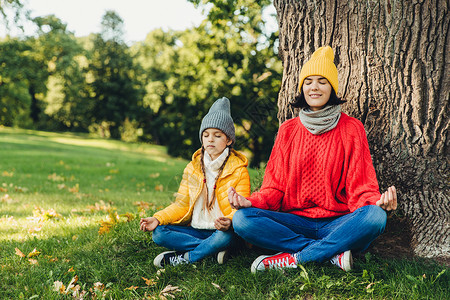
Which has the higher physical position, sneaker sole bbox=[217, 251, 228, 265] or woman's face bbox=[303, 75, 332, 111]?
woman's face bbox=[303, 75, 332, 111]

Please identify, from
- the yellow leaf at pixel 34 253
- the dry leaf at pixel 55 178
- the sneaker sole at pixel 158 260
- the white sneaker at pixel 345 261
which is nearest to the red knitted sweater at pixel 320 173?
the white sneaker at pixel 345 261

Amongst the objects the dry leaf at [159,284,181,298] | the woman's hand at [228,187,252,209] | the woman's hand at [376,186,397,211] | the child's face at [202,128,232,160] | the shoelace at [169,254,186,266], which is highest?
the child's face at [202,128,232,160]

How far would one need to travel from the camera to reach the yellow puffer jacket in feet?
10.8

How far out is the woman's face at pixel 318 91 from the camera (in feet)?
10.1

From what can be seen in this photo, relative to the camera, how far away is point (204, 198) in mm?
3408

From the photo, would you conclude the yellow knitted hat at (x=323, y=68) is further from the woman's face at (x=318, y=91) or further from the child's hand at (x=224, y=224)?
the child's hand at (x=224, y=224)

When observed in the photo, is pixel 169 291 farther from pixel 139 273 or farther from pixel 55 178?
pixel 55 178

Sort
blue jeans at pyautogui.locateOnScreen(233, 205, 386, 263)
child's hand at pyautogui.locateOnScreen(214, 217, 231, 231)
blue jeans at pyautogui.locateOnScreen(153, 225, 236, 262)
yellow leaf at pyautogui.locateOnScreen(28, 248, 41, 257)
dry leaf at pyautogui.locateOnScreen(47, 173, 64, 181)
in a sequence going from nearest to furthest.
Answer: blue jeans at pyautogui.locateOnScreen(233, 205, 386, 263)
child's hand at pyautogui.locateOnScreen(214, 217, 231, 231)
blue jeans at pyautogui.locateOnScreen(153, 225, 236, 262)
yellow leaf at pyautogui.locateOnScreen(28, 248, 41, 257)
dry leaf at pyautogui.locateOnScreen(47, 173, 64, 181)

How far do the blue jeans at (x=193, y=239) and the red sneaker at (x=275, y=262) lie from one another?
0.30 metres

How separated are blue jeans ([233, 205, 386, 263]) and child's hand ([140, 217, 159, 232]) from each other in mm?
748

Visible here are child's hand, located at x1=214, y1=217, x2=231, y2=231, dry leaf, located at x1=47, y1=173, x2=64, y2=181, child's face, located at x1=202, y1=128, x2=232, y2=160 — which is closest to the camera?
child's hand, located at x1=214, y1=217, x2=231, y2=231

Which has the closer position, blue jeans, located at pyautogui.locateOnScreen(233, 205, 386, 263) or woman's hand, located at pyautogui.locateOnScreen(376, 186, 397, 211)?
woman's hand, located at pyautogui.locateOnScreen(376, 186, 397, 211)

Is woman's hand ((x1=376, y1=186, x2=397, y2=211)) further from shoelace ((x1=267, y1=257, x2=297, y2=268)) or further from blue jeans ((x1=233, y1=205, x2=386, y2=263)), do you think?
shoelace ((x1=267, y1=257, x2=297, y2=268))

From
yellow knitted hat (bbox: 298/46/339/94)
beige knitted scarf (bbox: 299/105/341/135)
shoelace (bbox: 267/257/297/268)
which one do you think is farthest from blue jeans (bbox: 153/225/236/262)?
yellow knitted hat (bbox: 298/46/339/94)
